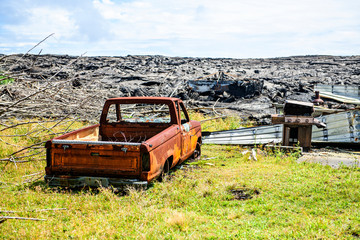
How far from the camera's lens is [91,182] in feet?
19.6

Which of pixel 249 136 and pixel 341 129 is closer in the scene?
pixel 341 129

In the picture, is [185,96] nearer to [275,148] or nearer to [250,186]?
[275,148]

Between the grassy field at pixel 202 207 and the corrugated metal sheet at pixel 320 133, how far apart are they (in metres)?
3.44

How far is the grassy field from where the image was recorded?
4363 millimetres

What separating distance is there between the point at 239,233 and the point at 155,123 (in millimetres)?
3774

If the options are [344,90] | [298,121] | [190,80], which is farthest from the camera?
[190,80]

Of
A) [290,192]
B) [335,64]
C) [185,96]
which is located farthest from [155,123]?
[335,64]

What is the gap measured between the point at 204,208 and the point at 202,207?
0.16 ft

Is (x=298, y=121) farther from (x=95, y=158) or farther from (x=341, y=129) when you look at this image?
(x=95, y=158)

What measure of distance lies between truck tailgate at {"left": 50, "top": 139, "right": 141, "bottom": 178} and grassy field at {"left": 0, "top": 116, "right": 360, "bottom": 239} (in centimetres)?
38

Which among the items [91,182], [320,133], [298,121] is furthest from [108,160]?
[320,133]

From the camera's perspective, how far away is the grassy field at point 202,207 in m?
4.36

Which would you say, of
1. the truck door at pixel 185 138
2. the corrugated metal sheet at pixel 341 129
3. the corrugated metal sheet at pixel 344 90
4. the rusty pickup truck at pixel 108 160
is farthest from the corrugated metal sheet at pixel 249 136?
the corrugated metal sheet at pixel 344 90

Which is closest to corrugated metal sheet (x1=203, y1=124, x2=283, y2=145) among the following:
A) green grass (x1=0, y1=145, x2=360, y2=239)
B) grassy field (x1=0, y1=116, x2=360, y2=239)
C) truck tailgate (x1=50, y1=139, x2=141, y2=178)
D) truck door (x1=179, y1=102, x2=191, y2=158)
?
grassy field (x1=0, y1=116, x2=360, y2=239)
